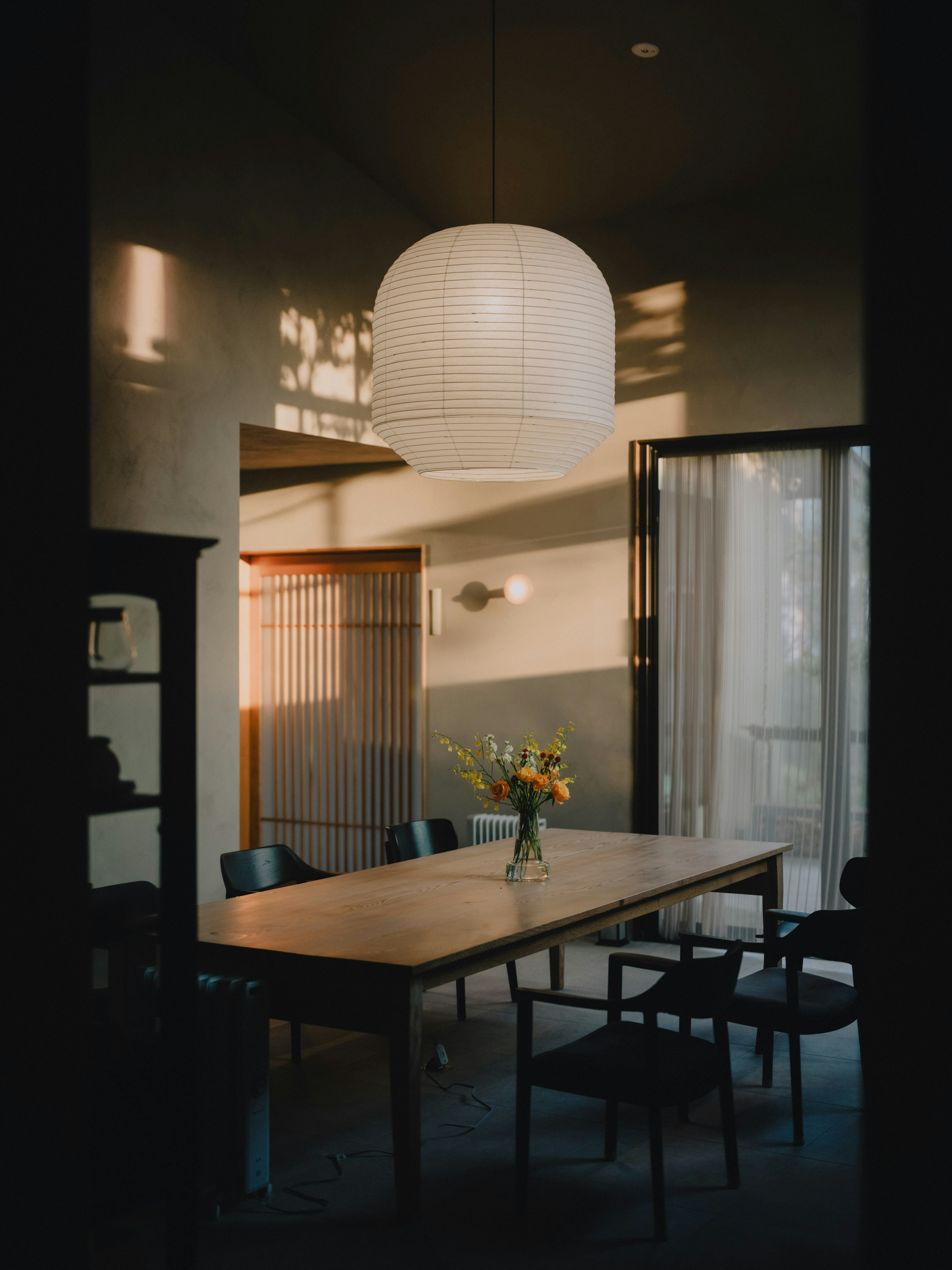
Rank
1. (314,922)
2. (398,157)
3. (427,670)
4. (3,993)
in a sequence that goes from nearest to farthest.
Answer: (3,993), (314,922), (398,157), (427,670)

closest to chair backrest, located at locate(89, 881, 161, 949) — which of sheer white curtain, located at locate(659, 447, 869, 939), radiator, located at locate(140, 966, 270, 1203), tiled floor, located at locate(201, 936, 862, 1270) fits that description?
radiator, located at locate(140, 966, 270, 1203)

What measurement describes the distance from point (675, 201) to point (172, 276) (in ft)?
9.32

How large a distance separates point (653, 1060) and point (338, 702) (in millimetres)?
4936

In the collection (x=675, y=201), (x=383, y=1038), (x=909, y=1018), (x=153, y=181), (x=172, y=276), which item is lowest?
(x=383, y=1038)

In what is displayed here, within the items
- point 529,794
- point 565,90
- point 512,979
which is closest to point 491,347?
point 529,794

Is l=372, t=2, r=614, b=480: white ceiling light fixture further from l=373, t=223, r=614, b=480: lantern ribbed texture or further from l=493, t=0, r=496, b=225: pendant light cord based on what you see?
l=493, t=0, r=496, b=225: pendant light cord

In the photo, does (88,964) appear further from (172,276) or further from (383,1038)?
(172,276)

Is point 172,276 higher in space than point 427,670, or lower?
higher

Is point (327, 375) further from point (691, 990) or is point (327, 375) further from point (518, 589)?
point (691, 990)

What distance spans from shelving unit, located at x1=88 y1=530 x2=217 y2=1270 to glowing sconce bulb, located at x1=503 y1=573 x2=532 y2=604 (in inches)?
198

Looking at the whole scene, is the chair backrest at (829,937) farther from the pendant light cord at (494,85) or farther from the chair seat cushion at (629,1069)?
the pendant light cord at (494,85)

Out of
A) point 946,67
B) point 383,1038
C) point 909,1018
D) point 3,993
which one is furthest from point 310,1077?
point 946,67

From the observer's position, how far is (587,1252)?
2955 mm

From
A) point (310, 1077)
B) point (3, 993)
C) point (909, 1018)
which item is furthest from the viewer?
point (310, 1077)
